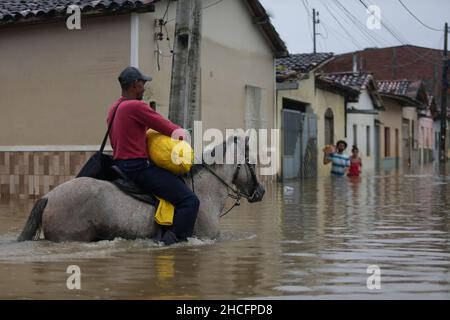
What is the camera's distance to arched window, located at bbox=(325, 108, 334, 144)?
29647mm

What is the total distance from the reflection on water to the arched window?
19338 millimetres

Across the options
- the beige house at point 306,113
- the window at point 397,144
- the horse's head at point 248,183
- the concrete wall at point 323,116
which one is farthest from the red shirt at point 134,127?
the window at point 397,144

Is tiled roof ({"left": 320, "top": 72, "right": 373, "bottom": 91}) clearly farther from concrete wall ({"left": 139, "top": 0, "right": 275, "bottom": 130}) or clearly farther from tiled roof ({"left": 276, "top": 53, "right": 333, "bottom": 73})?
concrete wall ({"left": 139, "top": 0, "right": 275, "bottom": 130})

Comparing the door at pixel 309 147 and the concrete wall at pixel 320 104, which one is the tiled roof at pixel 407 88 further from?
the door at pixel 309 147

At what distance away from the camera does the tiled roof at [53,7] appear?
48.7ft

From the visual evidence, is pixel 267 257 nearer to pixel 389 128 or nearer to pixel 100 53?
pixel 100 53

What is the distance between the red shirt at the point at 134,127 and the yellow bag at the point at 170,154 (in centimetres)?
7

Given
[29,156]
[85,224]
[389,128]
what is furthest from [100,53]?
[389,128]

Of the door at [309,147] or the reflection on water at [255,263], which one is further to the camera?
the door at [309,147]

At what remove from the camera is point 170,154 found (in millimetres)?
7148

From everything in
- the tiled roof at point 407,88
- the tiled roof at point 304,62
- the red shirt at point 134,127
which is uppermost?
the tiled roof at point 407,88

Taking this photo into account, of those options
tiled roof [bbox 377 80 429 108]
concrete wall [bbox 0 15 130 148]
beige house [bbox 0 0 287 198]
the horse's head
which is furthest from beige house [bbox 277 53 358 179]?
tiled roof [bbox 377 80 429 108]

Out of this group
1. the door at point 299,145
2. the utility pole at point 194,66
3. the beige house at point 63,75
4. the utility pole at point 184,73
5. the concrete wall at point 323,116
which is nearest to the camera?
the utility pole at point 184,73

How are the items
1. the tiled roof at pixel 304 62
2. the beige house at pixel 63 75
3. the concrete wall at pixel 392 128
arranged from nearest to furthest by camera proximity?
1. the beige house at pixel 63 75
2. the tiled roof at pixel 304 62
3. the concrete wall at pixel 392 128
